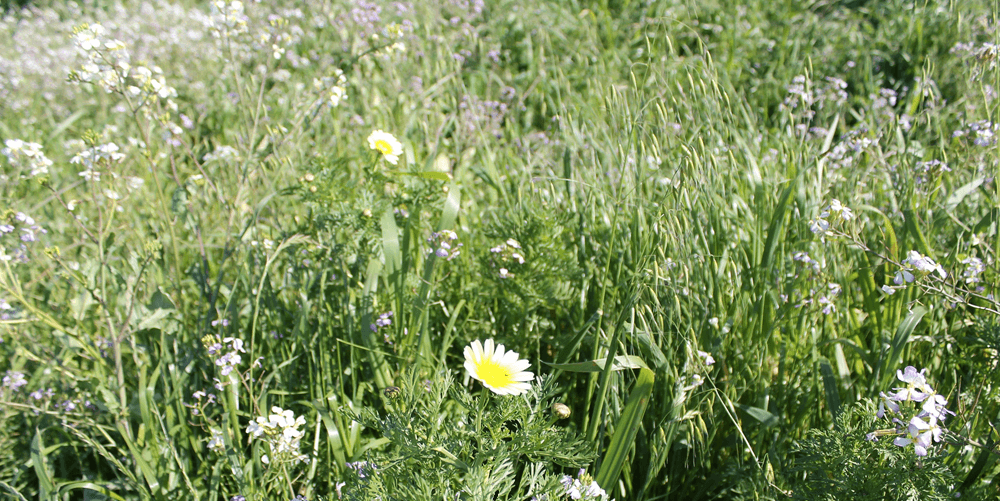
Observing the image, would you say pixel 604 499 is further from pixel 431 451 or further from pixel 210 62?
pixel 210 62

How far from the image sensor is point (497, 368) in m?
1.19

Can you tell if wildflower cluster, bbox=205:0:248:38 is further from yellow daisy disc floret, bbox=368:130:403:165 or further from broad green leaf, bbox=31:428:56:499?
broad green leaf, bbox=31:428:56:499

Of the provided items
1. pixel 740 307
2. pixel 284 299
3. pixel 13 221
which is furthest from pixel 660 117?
pixel 13 221

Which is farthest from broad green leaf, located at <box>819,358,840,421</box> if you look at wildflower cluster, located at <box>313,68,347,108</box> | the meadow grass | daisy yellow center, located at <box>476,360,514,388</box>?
wildflower cluster, located at <box>313,68,347,108</box>

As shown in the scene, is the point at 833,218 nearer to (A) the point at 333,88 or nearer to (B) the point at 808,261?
(B) the point at 808,261

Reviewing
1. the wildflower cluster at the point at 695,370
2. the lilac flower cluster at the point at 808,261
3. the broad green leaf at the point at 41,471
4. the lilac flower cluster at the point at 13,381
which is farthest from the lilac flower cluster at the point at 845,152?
the lilac flower cluster at the point at 13,381

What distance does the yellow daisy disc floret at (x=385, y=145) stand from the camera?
5.61 feet

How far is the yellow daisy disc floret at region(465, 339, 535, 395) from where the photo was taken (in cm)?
111

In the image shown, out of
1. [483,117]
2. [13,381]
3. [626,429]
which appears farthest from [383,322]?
[483,117]

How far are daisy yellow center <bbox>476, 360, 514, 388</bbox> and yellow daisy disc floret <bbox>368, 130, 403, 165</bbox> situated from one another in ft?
2.48

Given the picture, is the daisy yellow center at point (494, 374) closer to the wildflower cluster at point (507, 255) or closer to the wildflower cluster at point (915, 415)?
the wildflower cluster at point (507, 255)

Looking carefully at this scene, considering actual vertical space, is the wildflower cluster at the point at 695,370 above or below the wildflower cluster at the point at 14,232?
below

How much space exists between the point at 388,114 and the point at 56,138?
1959mm

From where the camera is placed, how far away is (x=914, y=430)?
1.00 metres
